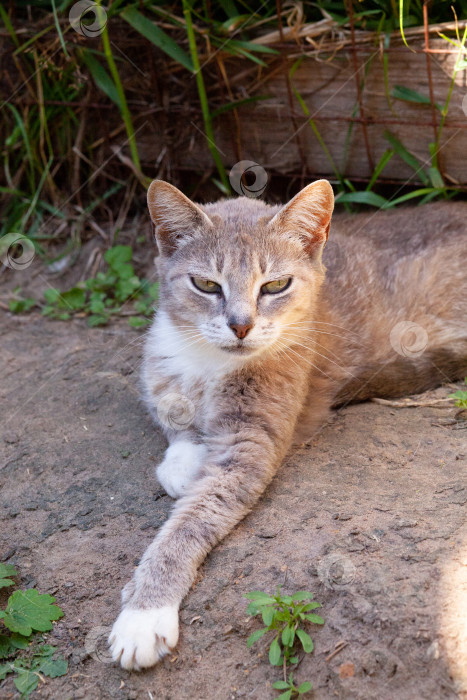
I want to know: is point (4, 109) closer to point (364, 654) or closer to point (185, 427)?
point (185, 427)

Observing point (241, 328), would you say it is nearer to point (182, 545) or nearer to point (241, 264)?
point (241, 264)

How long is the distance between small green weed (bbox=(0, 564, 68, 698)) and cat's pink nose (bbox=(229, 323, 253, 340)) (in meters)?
1.22

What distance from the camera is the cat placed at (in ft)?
9.04

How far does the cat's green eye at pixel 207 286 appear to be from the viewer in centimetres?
312

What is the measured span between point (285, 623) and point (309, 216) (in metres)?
1.71

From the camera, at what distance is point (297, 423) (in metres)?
3.40

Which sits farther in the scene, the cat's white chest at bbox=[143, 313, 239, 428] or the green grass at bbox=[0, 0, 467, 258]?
the green grass at bbox=[0, 0, 467, 258]

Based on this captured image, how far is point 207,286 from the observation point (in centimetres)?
314

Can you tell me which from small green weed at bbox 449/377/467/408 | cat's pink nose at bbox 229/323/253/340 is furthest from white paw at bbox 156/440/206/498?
small green weed at bbox 449/377/467/408

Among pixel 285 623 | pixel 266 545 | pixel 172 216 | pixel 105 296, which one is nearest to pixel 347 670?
pixel 285 623

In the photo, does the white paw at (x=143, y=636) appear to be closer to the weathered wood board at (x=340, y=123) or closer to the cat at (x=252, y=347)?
the cat at (x=252, y=347)

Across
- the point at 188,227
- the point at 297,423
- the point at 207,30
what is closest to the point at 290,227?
the point at 188,227

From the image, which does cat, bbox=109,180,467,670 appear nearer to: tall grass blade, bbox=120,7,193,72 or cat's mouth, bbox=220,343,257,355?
A: cat's mouth, bbox=220,343,257,355

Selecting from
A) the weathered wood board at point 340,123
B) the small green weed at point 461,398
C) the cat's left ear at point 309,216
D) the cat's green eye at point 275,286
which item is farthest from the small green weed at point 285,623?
the weathered wood board at point 340,123
